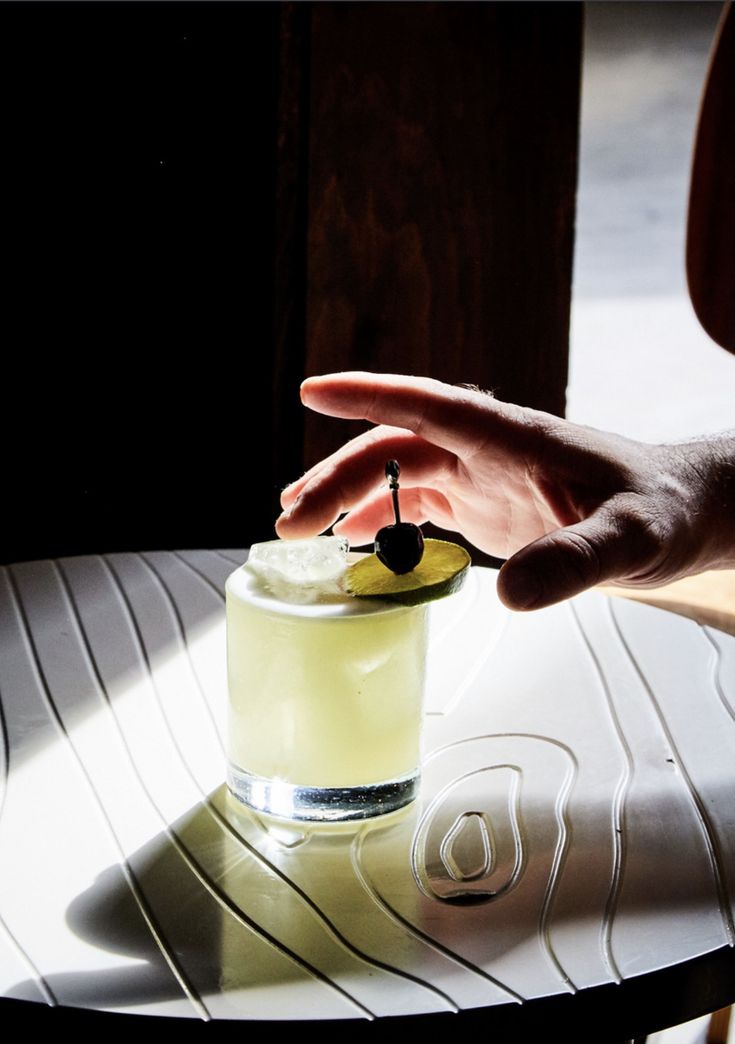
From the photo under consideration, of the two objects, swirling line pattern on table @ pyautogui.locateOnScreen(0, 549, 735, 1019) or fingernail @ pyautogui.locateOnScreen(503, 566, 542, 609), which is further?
fingernail @ pyautogui.locateOnScreen(503, 566, 542, 609)

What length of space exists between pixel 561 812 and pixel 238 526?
1.65m

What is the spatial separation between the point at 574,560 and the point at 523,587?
0.18 ft

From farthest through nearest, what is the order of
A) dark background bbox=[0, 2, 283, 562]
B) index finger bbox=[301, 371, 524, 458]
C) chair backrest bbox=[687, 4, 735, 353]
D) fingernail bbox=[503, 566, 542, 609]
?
dark background bbox=[0, 2, 283, 562]
chair backrest bbox=[687, 4, 735, 353]
index finger bbox=[301, 371, 524, 458]
fingernail bbox=[503, 566, 542, 609]

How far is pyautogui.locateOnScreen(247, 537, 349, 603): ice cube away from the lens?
919 mm

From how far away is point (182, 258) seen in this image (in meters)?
2.29

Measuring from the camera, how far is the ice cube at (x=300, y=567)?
919mm

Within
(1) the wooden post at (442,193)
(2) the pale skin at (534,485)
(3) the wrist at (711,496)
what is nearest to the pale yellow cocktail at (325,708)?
(2) the pale skin at (534,485)

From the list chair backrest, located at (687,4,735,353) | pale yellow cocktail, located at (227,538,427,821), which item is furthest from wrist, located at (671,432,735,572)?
chair backrest, located at (687,4,735,353)

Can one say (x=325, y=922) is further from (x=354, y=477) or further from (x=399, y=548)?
(x=354, y=477)

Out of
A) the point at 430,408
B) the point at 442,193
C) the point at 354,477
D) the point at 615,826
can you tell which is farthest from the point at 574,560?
the point at 442,193

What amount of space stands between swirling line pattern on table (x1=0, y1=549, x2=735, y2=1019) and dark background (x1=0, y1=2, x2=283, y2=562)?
1.09 meters

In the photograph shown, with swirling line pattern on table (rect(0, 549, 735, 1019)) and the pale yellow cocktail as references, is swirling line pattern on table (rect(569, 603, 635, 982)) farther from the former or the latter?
the pale yellow cocktail

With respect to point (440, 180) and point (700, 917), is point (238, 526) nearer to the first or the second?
point (440, 180)

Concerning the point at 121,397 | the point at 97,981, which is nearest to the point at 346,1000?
the point at 97,981
